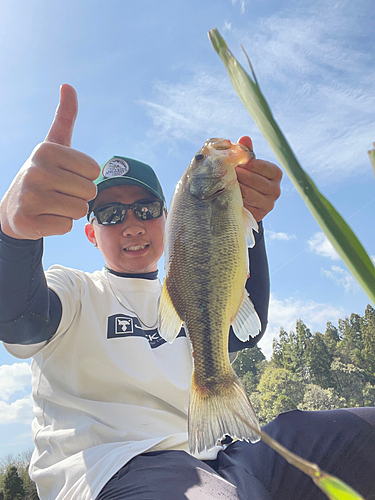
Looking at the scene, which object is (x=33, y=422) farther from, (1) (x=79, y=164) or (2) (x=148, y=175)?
(2) (x=148, y=175)

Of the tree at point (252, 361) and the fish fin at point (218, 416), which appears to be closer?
the fish fin at point (218, 416)

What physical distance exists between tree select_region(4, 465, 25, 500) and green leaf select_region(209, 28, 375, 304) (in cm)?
1845

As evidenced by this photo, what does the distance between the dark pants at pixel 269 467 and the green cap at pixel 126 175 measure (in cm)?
216

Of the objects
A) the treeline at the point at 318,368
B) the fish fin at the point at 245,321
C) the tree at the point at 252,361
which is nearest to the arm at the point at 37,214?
the fish fin at the point at 245,321

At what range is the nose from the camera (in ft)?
10.4

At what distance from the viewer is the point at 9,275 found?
6.25 ft

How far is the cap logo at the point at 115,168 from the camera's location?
325 cm

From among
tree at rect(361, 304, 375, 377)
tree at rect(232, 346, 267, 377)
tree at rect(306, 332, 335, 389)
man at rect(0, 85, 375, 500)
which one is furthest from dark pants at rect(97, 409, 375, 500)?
tree at rect(306, 332, 335, 389)

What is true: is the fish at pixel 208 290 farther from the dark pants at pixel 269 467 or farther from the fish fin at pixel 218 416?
the dark pants at pixel 269 467

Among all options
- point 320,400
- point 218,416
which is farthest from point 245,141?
point 320,400

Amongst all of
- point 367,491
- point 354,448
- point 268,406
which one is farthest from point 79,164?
point 268,406

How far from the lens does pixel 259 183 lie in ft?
6.02

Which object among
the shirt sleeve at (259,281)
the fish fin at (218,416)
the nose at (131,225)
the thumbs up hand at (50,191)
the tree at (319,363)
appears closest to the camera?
the fish fin at (218,416)

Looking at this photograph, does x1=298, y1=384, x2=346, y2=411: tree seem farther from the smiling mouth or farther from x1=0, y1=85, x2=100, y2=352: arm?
x1=0, y1=85, x2=100, y2=352: arm
